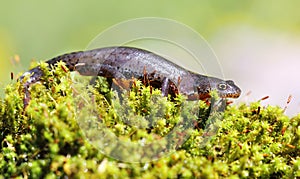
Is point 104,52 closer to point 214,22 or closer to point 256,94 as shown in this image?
point 256,94

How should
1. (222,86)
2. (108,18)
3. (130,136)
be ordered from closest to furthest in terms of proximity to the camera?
(130,136), (222,86), (108,18)

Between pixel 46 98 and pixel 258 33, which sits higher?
pixel 258 33

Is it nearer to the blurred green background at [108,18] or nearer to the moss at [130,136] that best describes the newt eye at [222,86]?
the moss at [130,136]

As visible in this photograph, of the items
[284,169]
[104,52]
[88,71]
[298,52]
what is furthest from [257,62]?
[284,169]

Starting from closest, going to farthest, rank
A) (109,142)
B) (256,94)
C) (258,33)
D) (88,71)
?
1. (109,142)
2. (88,71)
3. (256,94)
4. (258,33)

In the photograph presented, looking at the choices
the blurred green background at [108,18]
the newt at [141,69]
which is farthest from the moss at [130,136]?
the blurred green background at [108,18]

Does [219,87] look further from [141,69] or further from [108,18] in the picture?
[108,18]

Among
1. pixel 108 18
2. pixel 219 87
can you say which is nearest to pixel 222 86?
pixel 219 87
